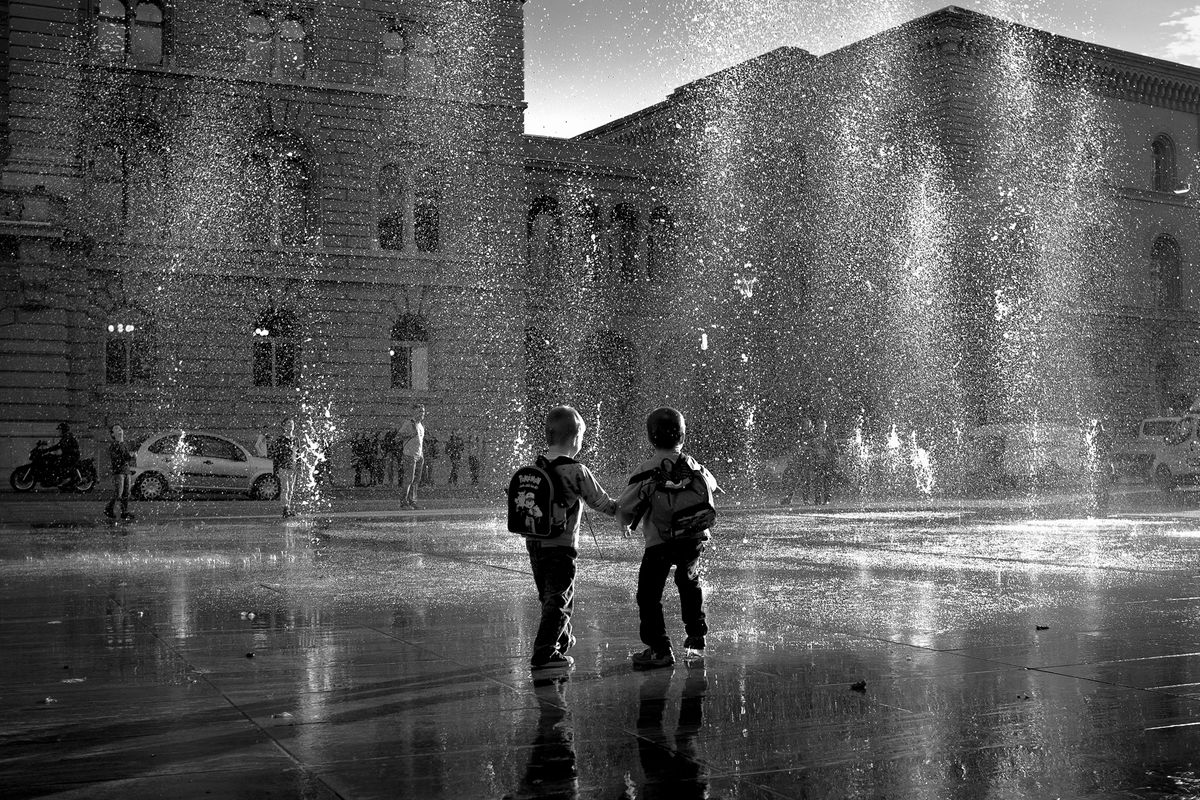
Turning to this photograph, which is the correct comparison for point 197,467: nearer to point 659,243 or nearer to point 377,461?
point 377,461

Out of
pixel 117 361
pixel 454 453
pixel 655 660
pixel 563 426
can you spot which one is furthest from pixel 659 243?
pixel 655 660

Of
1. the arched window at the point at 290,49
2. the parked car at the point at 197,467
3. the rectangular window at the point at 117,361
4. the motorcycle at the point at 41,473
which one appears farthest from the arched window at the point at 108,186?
the parked car at the point at 197,467

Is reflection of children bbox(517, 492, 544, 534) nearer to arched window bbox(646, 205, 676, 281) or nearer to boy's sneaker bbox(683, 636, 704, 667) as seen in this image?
boy's sneaker bbox(683, 636, 704, 667)

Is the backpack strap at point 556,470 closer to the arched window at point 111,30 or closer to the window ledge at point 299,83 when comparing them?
the window ledge at point 299,83

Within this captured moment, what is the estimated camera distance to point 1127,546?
45.4ft

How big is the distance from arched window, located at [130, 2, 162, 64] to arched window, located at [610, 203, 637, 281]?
16.3 m

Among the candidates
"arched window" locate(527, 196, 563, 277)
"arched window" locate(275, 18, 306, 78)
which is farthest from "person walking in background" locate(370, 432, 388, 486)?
"arched window" locate(527, 196, 563, 277)

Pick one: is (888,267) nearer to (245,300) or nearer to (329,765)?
(245,300)

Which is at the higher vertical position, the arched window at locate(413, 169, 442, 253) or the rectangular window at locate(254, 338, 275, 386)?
the arched window at locate(413, 169, 442, 253)

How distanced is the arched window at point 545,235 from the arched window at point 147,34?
13.3 meters

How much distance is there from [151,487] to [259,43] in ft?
47.5

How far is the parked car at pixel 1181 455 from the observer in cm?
3062

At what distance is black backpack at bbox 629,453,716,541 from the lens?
6566 millimetres

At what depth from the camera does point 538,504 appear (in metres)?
6.39
